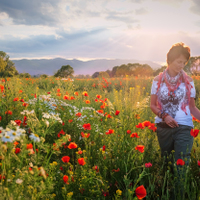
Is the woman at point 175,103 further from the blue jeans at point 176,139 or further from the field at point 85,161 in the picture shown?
the field at point 85,161

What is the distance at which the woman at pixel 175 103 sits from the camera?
2266mm

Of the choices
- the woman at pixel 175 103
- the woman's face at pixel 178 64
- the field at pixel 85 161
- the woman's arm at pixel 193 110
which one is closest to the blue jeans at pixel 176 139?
the woman at pixel 175 103

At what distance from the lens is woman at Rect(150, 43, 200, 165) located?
2.27 metres

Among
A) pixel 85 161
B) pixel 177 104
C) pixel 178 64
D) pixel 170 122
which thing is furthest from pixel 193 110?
pixel 85 161

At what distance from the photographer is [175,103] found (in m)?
2.38

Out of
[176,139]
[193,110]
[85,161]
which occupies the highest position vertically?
[193,110]

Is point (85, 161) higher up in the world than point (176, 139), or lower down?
lower down

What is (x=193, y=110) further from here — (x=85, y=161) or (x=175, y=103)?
(x=85, y=161)

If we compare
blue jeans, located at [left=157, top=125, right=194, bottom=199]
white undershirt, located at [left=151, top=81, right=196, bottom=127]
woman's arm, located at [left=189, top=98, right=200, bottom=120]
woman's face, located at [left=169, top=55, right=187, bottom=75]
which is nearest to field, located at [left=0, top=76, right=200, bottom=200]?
blue jeans, located at [left=157, top=125, right=194, bottom=199]

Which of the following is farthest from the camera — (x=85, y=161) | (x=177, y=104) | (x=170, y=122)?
(x=177, y=104)

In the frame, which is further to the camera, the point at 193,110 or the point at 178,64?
the point at 193,110

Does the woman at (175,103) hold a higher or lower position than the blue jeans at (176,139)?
higher

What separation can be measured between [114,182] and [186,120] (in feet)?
3.82

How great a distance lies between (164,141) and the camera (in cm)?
238
